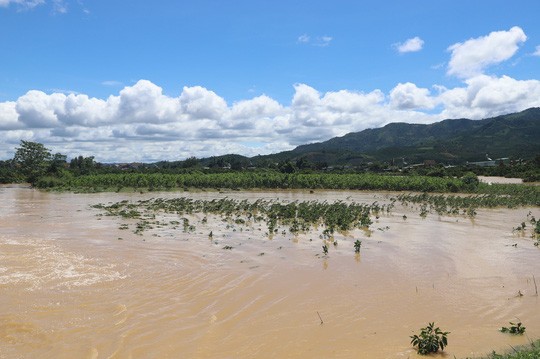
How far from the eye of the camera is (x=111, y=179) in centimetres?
5334

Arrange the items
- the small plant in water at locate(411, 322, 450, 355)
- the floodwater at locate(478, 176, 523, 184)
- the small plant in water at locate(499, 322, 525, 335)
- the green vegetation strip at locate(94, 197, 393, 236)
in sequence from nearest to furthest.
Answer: the small plant in water at locate(411, 322, 450, 355) → the small plant in water at locate(499, 322, 525, 335) → the green vegetation strip at locate(94, 197, 393, 236) → the floodwater at locate(478, 176, 523, 184)

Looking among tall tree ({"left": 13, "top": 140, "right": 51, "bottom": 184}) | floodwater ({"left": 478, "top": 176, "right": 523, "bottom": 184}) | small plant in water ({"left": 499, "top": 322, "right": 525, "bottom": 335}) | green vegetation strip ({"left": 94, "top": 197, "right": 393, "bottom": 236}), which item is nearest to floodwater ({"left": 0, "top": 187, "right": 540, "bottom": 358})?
small plant in water ({"left": 499, "top": 322, "right": 525, "bottom": 335})

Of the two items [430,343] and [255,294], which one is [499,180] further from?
[430,343]

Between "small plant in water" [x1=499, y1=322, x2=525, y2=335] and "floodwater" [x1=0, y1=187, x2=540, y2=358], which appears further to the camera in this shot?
"small plant in water" [x1=499, y1=322, x2=525, y2=335]

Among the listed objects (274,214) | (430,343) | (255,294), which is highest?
(274,214)

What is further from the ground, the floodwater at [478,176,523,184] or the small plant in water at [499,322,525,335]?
the floodwater at [478,176,523,184]

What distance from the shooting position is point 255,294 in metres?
10.9

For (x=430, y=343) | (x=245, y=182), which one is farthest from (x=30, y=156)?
(x=430, y=343)

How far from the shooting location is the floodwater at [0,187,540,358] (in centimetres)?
786

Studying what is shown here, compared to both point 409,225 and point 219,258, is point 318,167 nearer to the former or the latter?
point 409,225

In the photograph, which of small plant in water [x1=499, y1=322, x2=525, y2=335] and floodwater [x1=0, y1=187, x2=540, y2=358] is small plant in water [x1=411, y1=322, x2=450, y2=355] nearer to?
floodwater [x1=0, y1=187, x2=540, y2=358]

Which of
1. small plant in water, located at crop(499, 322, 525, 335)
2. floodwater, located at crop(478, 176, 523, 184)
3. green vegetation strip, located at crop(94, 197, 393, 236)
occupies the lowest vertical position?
small plant in water, located at crop(499, 322, 525, 335)

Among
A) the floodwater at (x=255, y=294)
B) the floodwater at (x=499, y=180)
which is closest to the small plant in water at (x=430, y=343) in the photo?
the floodwater at (x=255, y=294)

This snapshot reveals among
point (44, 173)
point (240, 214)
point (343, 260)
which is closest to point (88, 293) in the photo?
point (343, 260)
